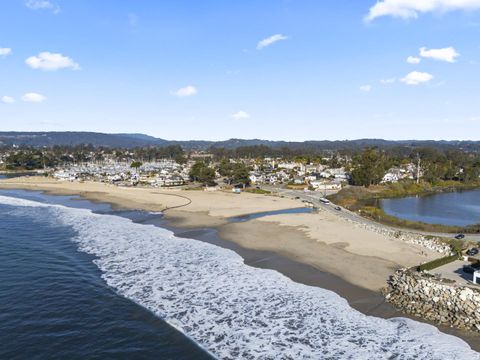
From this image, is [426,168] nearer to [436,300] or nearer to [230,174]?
[230,174]

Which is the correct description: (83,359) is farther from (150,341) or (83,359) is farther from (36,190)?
(36,190)

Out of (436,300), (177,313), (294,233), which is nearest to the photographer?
(177,313)

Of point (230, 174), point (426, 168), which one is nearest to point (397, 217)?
point (230, 174)

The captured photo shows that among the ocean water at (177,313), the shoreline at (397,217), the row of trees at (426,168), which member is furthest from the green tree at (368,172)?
the ocean water at (177,313)

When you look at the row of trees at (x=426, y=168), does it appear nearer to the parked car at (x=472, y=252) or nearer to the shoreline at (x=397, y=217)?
the shoreline at (x=397, y=217)

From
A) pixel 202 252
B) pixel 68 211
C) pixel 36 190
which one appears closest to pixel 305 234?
pixel 202 252
